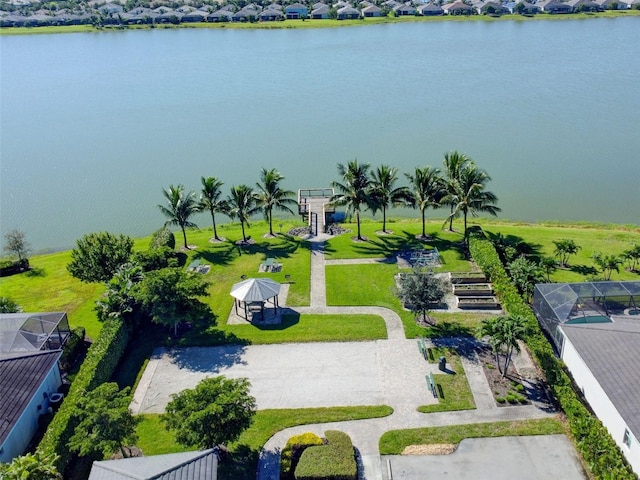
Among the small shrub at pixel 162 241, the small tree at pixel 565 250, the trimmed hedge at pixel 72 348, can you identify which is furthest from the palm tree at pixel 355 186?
the trimmed hedge at pixel 72 348

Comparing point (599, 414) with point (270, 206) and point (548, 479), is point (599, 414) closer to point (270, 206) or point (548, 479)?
point (548, 479)

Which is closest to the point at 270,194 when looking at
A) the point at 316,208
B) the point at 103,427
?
the point at 316,208

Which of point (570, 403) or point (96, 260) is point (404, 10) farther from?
point (570, 403)

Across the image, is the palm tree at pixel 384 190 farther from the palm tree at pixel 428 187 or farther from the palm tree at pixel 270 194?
the palm tree at pixel 270 194

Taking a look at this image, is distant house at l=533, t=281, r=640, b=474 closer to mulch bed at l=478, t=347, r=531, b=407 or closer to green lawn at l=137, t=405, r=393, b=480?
mulch bed at l=478, t=347, r=531, b=407

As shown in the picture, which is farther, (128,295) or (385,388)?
(128,295)

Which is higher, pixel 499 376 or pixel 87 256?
pixel 87 256

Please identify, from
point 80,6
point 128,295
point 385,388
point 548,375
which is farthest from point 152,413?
point 80,6

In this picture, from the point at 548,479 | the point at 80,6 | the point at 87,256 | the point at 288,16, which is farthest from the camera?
the point at 80,6
